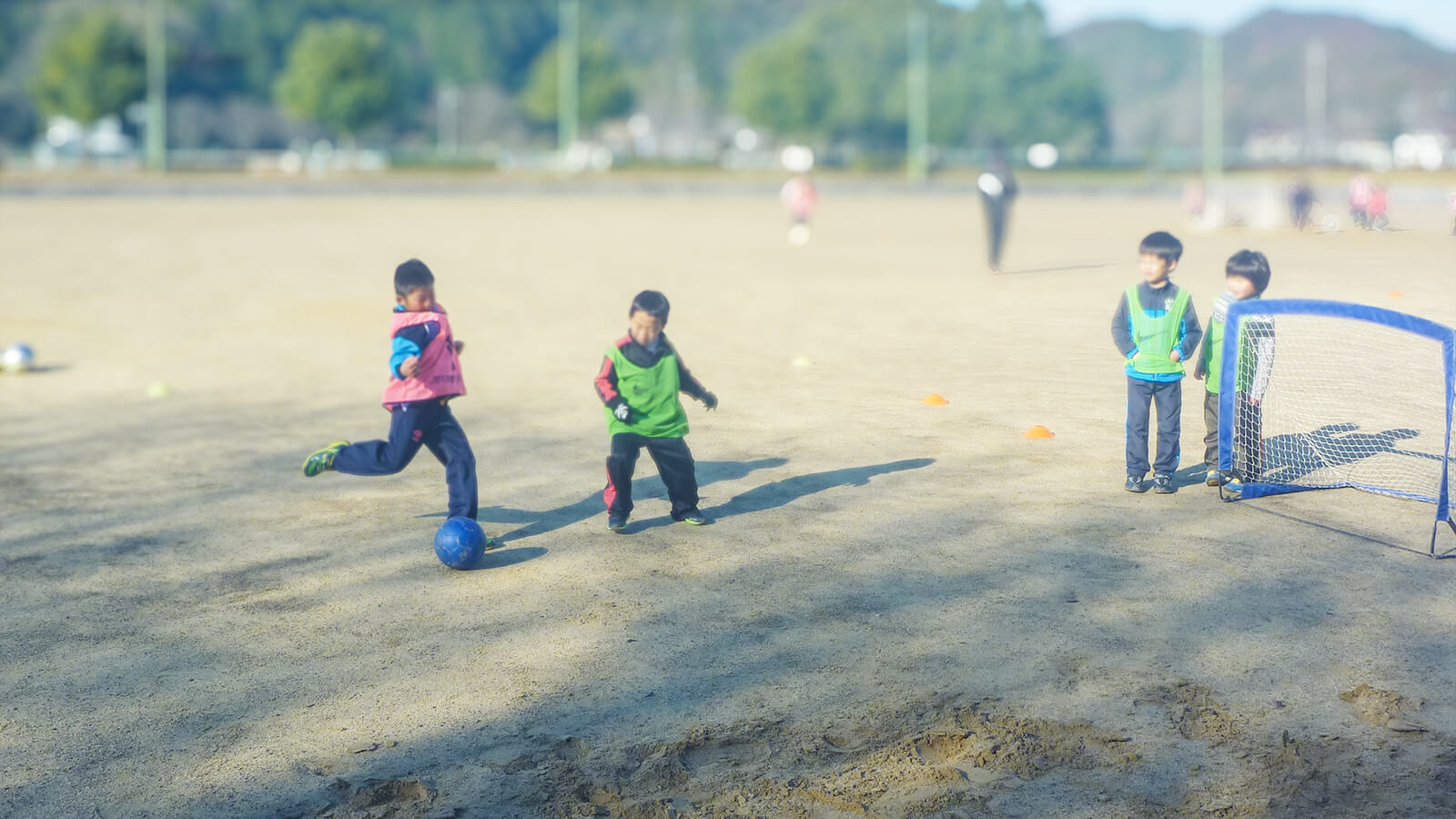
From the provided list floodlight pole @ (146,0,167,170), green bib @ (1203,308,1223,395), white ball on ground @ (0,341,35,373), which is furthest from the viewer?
floodlight pole @ (146,0,167,170)

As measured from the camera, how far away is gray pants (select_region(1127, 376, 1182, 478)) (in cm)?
808

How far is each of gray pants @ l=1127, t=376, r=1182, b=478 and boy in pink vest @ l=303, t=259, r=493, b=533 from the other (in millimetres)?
3687

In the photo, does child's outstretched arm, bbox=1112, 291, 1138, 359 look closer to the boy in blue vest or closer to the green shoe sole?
the boy in blue vest

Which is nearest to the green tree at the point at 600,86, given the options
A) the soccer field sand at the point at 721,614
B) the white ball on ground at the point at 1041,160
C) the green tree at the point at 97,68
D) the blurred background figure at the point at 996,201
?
the white ball on ground at the point at 1041,160

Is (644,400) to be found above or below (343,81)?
below

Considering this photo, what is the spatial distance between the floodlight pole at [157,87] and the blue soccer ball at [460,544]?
227 feet

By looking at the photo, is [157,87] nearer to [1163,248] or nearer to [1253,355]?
[1163,248]

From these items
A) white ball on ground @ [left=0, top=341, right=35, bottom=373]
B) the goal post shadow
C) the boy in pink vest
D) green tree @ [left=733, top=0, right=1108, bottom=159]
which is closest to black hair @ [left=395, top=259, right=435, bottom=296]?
the boy in pink vest

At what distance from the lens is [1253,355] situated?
8.20 m

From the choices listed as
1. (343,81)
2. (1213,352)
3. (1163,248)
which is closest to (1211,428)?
(1213,352)

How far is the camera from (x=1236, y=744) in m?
4.88

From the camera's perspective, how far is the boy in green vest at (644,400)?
7.39 m

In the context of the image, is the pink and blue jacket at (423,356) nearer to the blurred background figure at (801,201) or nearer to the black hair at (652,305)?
the black hair at (652,305)

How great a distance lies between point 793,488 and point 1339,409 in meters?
4.20
